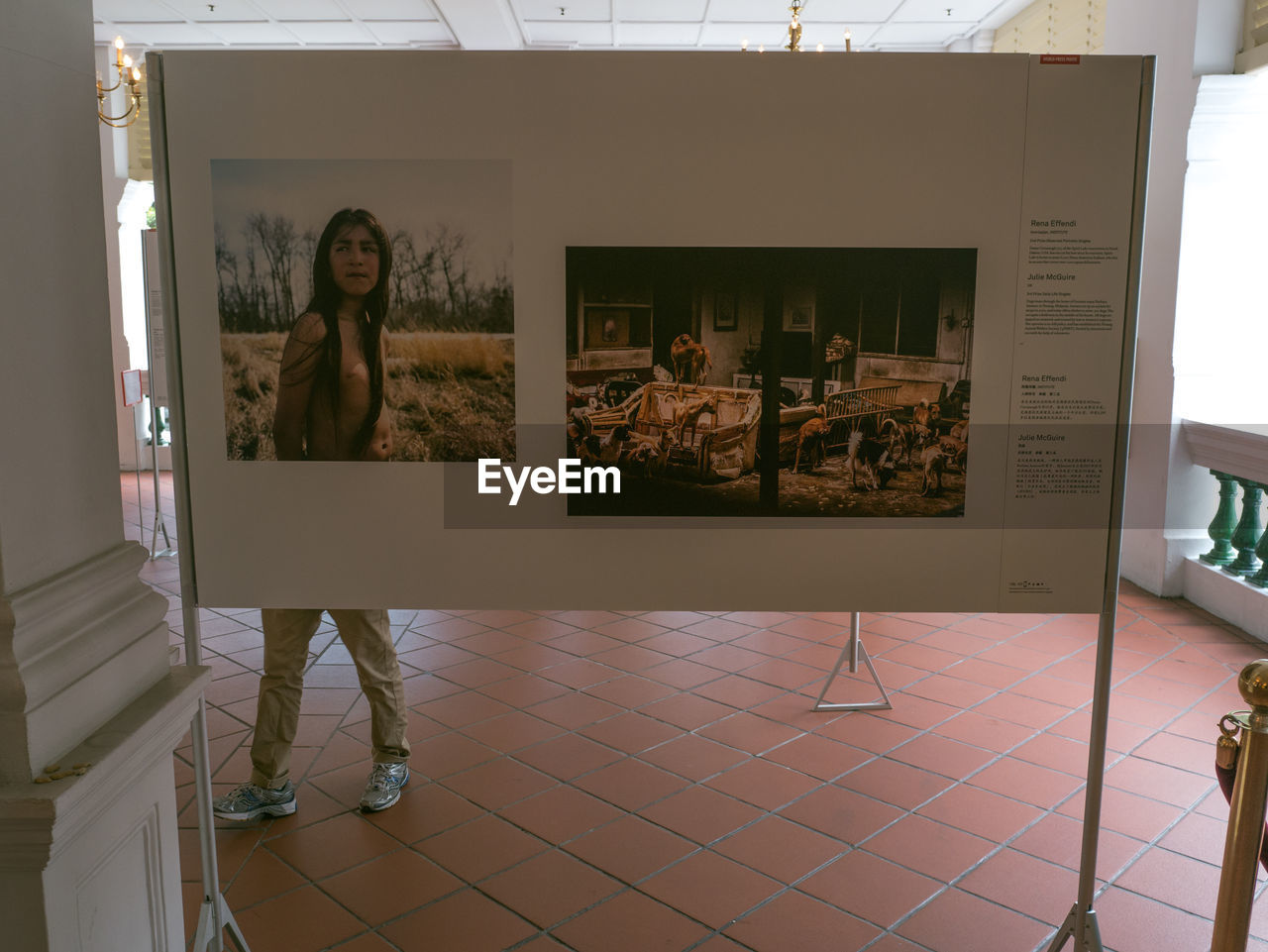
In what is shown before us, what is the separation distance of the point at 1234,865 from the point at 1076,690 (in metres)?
2.84

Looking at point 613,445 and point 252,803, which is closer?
point 613,445

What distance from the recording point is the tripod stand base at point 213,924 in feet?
7.20

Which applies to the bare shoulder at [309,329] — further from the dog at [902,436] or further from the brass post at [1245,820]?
the brass post at [1245,820]

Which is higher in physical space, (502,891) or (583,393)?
(583,393)

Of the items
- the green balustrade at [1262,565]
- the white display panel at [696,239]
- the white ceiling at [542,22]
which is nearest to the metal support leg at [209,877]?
the white display panel at [696,239]

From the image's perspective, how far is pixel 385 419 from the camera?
2.19m

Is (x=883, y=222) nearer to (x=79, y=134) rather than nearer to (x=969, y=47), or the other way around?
(x=79, y=134)

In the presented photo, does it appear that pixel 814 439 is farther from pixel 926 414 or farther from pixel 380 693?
pixel 380 693

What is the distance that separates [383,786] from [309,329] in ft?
6.07

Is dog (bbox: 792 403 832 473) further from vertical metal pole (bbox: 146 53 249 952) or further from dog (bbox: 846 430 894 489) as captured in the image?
vertical metal pole (bbox: 146 53 249 952)

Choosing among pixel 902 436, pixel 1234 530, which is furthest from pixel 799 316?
pixel 1234 530

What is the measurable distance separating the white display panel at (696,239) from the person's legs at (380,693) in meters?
0.90

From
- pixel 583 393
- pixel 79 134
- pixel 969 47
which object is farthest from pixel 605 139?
pixel 969 47

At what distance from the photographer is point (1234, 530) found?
578 cm
